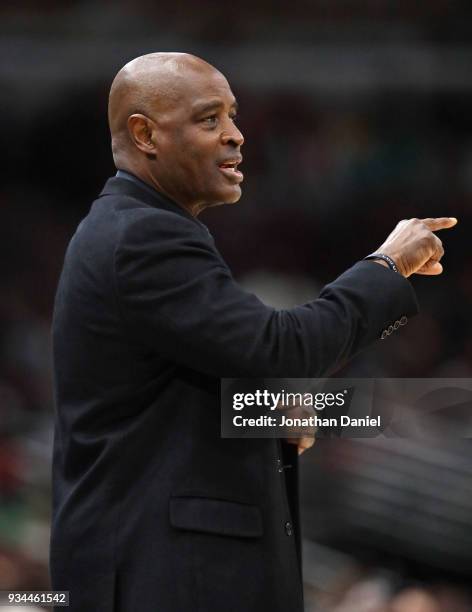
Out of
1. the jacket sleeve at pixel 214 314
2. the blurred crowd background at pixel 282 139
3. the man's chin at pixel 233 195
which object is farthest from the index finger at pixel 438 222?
the blurred crowd background at pixel 282 139

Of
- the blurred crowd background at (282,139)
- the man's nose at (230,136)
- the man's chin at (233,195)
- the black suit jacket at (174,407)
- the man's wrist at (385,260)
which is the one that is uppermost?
the blurred crowd background at (282,139)

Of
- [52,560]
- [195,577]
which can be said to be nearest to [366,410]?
[195,577]

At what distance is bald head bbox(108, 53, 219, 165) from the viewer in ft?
5.30

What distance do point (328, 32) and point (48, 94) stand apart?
4.35 feet

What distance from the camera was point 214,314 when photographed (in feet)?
4.80

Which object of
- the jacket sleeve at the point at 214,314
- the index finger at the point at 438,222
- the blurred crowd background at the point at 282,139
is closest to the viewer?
the jacket sleeve at the point at 214,314

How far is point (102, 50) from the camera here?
543 centimetres

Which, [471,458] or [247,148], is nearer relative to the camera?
[471,458]

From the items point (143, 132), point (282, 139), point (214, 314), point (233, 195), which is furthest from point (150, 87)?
point (282, 139)

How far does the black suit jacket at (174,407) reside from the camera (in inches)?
58.1

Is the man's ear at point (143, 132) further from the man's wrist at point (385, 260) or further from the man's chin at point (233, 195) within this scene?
the man's wrist at point (385, 260)

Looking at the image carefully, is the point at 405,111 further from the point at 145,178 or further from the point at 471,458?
the point at 145,178

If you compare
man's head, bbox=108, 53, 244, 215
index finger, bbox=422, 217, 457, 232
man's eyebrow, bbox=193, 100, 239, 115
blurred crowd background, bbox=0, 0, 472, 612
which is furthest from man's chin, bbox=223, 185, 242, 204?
blurred crowd background, bbox=0, 0, 472, 612

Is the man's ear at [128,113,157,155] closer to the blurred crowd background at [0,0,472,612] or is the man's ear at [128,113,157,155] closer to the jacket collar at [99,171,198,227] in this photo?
the jacket collar at [99,171,198,227]
